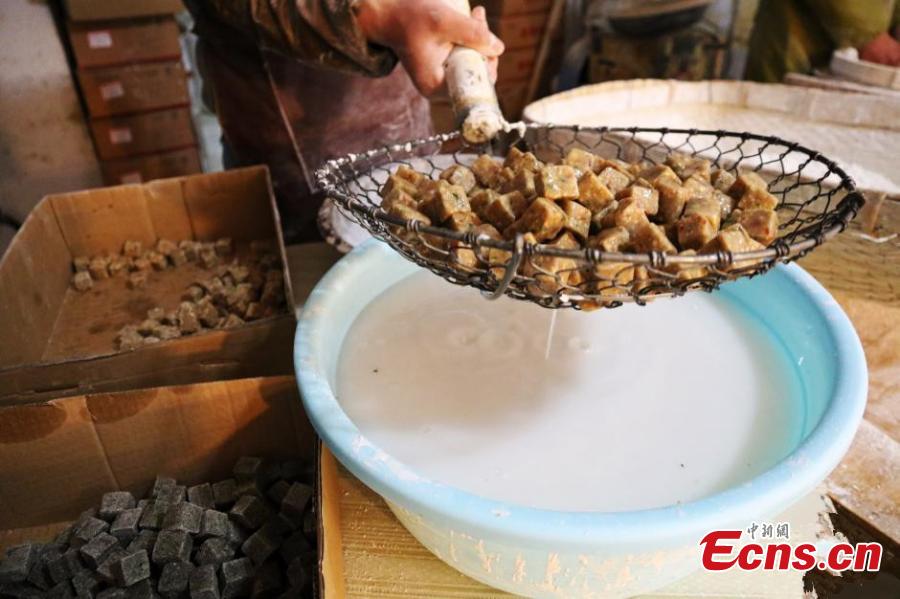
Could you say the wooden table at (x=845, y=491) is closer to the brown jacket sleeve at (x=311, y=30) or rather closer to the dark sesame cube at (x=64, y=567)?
the dark sesame cube at (x=64, y=567)

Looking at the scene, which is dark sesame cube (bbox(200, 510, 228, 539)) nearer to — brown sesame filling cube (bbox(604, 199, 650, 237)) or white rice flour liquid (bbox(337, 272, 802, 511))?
white rice flour liquid (bbox(337, 272, 802, 511))

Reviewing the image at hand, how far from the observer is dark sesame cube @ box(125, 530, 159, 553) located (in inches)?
37.0

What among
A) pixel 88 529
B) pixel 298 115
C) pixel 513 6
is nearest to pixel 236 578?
pixel 88 529

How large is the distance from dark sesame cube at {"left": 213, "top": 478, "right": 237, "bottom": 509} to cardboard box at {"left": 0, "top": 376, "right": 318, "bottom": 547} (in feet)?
0.14

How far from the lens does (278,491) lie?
102 centimetres

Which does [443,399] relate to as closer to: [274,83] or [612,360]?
[612,360]

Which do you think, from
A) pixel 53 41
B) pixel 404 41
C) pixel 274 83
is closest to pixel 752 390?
pixel 404 41

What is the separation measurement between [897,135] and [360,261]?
5.20ft

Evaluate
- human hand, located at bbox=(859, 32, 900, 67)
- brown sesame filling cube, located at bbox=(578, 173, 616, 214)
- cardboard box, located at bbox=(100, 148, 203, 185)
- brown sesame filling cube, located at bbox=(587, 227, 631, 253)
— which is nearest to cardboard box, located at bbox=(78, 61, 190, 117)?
cardboard box, located at bbox=(100, 148, 203, 185)

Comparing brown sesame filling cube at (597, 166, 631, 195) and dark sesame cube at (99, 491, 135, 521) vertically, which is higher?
brown sesame filling cube at (597, 166, 631, 195)

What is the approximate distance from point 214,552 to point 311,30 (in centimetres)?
99

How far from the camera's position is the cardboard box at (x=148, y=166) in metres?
2.71

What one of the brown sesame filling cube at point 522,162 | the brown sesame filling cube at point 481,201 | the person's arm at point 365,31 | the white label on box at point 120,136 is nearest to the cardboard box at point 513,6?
the white label on box at point 120,136

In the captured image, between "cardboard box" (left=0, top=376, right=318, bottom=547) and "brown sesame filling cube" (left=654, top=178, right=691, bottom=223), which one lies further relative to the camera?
"cardboard box" (left=0, top=376, right=318, bottom=547)
